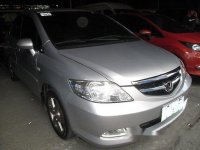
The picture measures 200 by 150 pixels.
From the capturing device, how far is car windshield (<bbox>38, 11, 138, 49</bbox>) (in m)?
3.24

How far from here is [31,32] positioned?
3629 mm

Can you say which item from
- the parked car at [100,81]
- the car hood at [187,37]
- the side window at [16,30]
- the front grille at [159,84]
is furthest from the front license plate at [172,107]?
the side window at [16,30]

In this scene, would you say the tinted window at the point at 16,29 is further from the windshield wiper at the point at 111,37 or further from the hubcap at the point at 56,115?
the hubcap at the point at 56,115

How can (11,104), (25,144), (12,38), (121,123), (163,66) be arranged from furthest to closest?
1. (12,38)
2. (11,104)
3. (25,144)
4. (163,66)
5. (121,123)

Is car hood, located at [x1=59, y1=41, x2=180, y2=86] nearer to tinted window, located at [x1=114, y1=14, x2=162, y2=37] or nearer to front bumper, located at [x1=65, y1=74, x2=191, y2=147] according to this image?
front bumper, located at [x1=65, y1=74, x2=191, y2=147]

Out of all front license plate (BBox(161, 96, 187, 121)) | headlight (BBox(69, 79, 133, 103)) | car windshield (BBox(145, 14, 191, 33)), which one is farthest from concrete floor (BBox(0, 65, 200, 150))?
car windshield (BBox(145, 14, 191, 33))

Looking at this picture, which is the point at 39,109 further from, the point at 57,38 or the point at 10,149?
the point at 57,38

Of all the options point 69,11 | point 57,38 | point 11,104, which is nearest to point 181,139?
point 57,38

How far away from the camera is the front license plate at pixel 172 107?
8.51 ft

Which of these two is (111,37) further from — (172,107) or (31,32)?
(172,107)

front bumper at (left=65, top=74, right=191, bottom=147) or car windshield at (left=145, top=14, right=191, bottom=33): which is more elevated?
car windshield at (left=145, top=14, right=191, bottom=33)

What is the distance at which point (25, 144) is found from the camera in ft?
9.77

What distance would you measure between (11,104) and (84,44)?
1.84m

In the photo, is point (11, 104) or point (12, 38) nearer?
point (11, 104)
